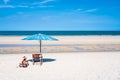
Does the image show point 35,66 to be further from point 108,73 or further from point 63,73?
point 108,73

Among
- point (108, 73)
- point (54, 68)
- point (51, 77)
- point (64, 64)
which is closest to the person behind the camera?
point (51, 77)

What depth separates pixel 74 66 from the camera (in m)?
14.3

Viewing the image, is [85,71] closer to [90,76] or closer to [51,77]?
[90,76]

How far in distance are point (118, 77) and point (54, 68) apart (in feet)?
12.3

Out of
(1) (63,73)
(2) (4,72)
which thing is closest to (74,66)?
(1) (63,73)

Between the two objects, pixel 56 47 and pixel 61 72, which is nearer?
pixel 61 72

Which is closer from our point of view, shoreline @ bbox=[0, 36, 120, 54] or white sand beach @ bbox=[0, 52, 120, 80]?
white sand beach @ bbox=[0, 52, 120, 80]

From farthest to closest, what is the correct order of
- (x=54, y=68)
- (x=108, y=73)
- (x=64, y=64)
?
1. (x=64, y=64)
2. (x=54, y=68)
3. (x=108, y=73)

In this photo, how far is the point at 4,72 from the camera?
40.3 ft

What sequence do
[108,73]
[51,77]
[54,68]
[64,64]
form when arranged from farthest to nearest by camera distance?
1. [64,64]
2. [54,68]
3. [108,73]
4. [51,77]

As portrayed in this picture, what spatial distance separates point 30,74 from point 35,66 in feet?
7.32

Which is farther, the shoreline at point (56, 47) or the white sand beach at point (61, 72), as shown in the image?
the shoreline at point (56, 47)

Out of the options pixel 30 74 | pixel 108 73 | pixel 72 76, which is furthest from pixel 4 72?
pixel 108 73

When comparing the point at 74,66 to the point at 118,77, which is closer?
the point at 118,77
